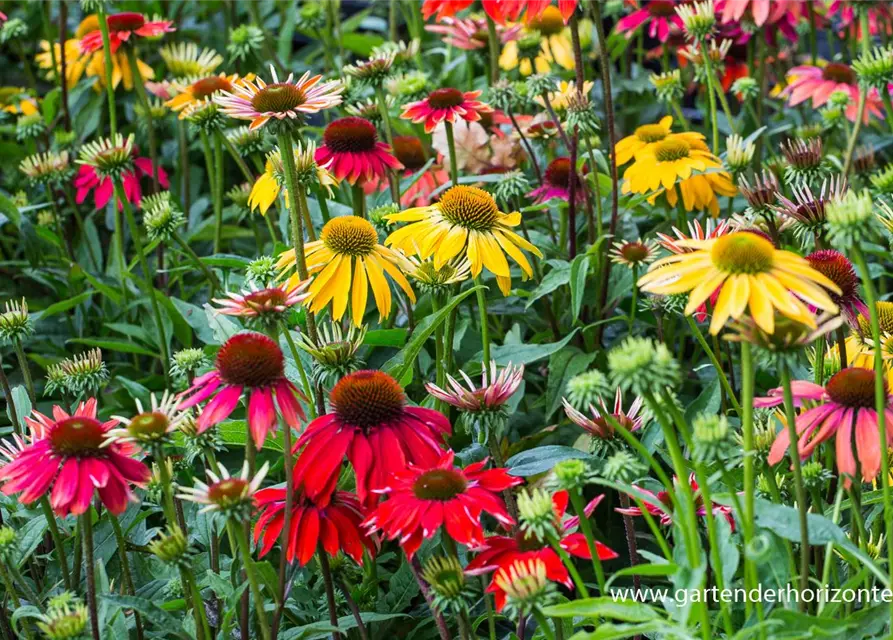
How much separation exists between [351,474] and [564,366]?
439 mm

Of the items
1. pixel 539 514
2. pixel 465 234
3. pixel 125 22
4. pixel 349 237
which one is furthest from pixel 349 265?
pixel 125 22

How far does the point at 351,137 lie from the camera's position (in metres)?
1.50

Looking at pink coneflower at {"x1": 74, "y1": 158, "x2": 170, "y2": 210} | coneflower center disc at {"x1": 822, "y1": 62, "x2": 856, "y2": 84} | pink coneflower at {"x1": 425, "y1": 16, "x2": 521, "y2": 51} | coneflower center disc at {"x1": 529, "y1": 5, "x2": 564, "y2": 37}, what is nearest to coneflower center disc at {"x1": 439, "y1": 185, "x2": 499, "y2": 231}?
pink coneflower at {"x1": 74, "y1": 158, "x2": 170, "y2": 210}

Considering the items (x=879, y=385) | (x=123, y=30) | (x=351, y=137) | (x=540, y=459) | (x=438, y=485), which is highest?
(x=123, y=30)

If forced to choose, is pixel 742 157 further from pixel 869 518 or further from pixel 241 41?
pixel 241 41

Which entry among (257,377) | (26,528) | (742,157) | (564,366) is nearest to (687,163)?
(742,157)

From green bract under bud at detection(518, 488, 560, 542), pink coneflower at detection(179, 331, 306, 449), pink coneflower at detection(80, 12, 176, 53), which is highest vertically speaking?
pink coneflower at detection(80, 12, 176, 53)

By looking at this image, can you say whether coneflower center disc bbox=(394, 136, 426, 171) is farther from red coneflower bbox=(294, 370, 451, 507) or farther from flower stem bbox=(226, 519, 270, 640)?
flower stem bbox=(226, 519, 270, 640)

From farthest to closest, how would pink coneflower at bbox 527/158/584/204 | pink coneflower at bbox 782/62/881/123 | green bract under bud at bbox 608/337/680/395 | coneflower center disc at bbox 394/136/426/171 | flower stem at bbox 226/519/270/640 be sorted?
pink coneflower at bbox 782/62/881/123, coneflower center disc at bbox 394/136/426/171, pink coneflower at bbox 527/158/584/204, flower stem at bbox 226/519/270/640, green bract under bud at bbox 608/337/680/395

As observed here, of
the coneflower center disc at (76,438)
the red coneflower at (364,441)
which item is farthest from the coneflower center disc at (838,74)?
the coneflower center disc at (76,438)

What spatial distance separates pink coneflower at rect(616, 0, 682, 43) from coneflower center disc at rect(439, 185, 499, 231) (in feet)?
3.24

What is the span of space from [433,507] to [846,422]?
1.23ft

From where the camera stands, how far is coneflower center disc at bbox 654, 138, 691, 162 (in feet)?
5.23

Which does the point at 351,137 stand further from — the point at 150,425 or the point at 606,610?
the point at 606,610
